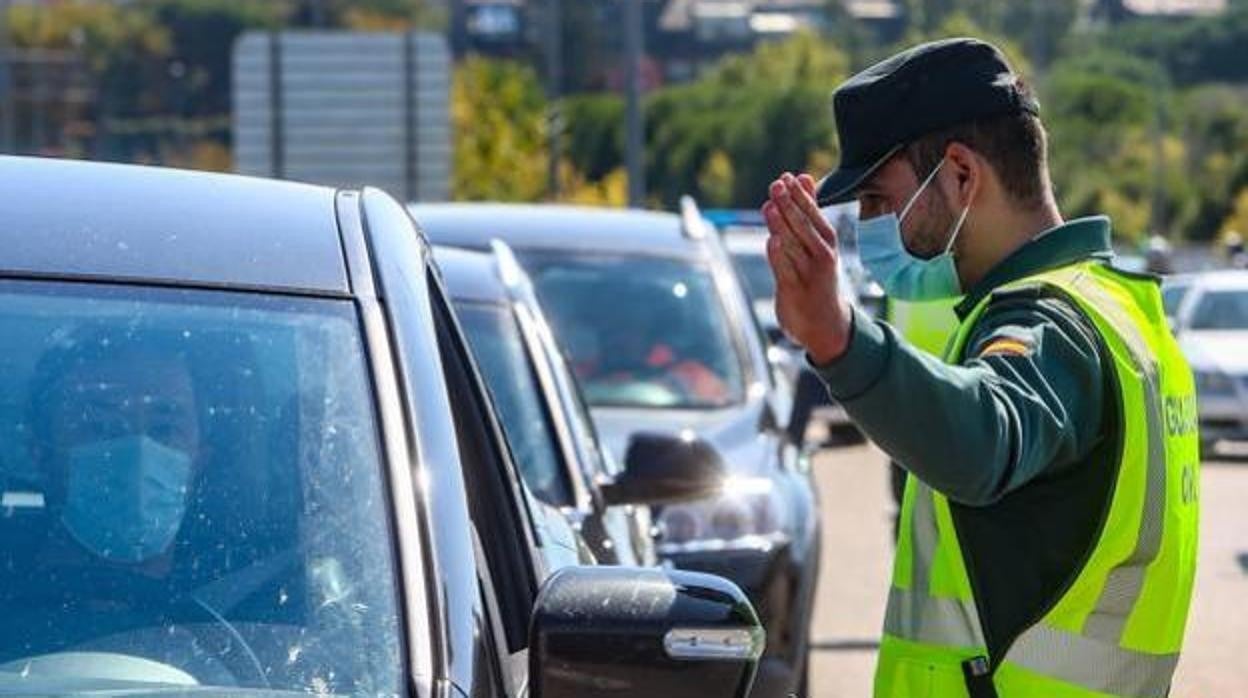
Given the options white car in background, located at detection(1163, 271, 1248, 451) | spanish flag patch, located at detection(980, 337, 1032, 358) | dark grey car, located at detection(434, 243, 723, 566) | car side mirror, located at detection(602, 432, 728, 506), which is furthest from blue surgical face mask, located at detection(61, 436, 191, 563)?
white car in background, located at detection(1163, 271, 1248, 451)

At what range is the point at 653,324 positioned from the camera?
10797 mm

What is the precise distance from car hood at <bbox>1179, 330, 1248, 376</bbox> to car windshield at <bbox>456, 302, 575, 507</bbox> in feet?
54.2

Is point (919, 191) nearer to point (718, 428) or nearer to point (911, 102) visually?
point (911, 102)

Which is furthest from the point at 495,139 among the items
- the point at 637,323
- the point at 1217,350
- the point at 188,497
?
the point at 188,497

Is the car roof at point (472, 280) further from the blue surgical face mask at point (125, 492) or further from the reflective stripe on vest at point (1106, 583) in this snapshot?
the reflective stripe on vest at point (1106, 583)

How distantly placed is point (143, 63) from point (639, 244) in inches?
3427

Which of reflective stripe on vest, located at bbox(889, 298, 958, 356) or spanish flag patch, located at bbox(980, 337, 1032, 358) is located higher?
spanish flag patch, located at bbox(980, 337, 1032, 358)

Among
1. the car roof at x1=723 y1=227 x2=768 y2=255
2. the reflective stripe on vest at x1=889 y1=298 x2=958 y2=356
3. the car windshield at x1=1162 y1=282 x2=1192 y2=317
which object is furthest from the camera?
the car windshield at x1=1162 y1=282 x2=1192 y2=317

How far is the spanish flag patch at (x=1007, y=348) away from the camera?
137 inches

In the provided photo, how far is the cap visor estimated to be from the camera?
3.79 meters

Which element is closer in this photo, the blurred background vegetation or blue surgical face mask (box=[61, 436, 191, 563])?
blue surgical face mask (box=[61, 436, 191, 563])

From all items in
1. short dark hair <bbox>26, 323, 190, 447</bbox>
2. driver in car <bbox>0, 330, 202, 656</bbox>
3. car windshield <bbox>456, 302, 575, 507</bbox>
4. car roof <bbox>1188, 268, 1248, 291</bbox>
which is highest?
short dark hair <bbox>26, 323, 190, 447</bbox>

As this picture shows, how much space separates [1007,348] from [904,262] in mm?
455

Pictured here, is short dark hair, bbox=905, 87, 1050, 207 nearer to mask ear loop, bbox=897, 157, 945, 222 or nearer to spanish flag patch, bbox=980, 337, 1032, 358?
mask ear loop, bbox=897, 157, 945, 222
